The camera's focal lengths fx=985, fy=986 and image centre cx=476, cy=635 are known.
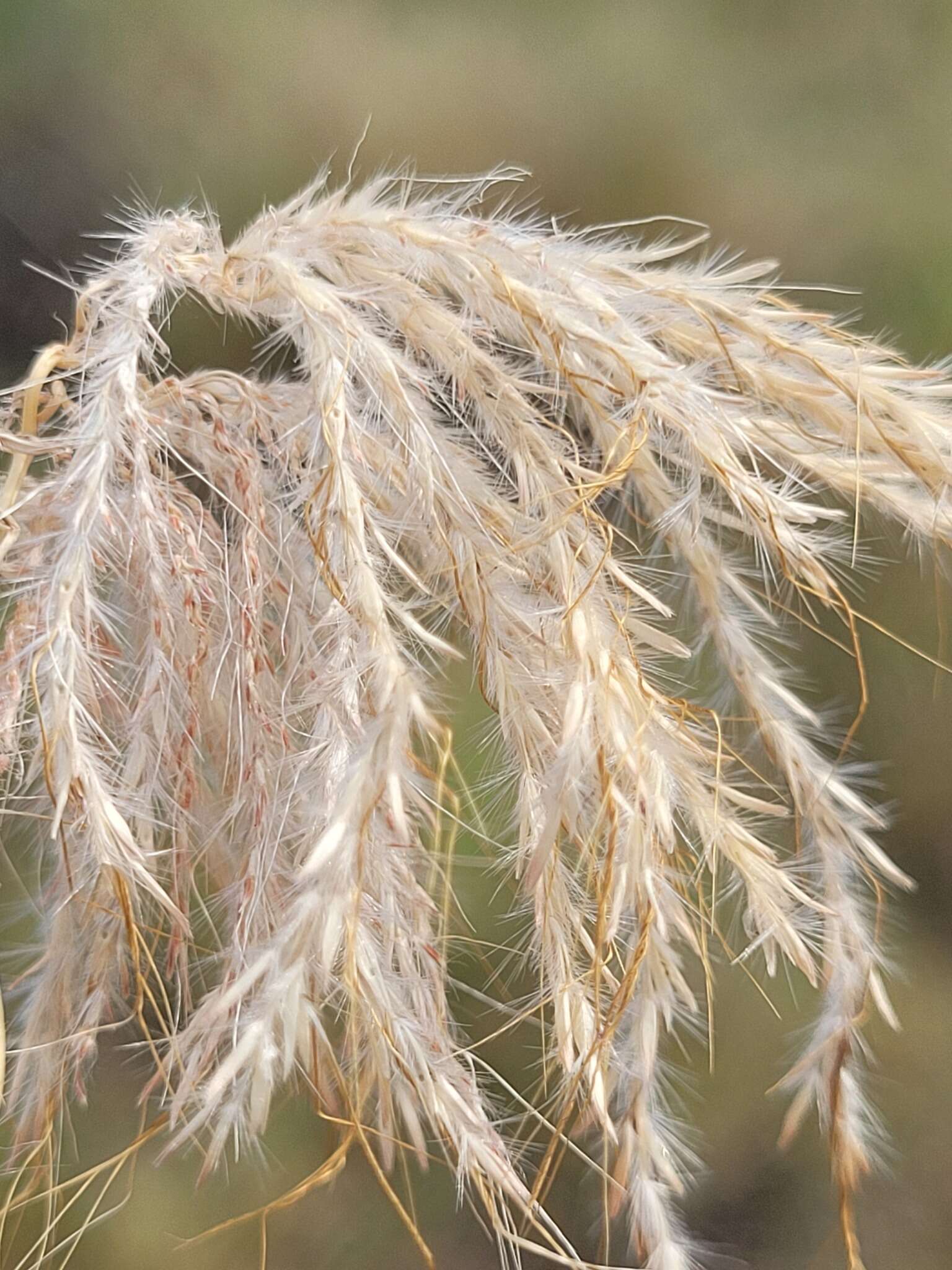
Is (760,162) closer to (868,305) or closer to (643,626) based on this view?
(868,305)

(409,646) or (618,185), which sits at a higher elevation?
(618,185)

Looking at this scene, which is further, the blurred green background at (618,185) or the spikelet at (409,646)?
the blurred green background at (618,185)

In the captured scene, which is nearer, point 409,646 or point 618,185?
point 409,646

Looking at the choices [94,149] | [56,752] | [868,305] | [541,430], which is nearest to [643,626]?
[541,430]

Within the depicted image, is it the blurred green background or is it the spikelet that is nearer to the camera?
the spikelet
